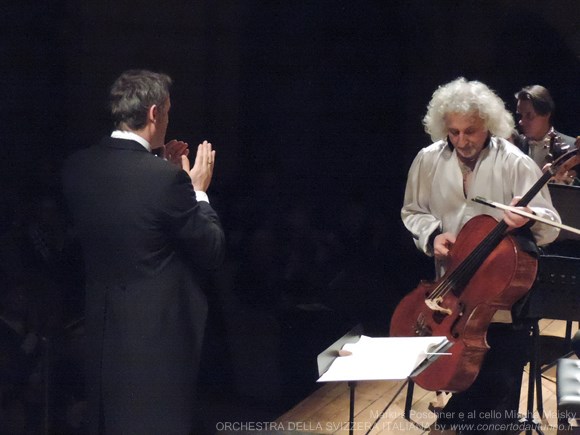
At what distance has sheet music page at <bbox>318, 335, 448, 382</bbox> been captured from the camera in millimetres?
2094

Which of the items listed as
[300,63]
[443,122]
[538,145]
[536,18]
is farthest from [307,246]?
[536,18]

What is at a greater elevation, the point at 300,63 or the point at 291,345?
the point at 300,63

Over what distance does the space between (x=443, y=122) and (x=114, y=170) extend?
127 centimetres

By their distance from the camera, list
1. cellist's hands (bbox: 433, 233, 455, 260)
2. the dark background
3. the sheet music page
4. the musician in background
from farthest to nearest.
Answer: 1. the musician in background
2. the dark background
3. cellist's hands (bbox: 433, 233, 455, 260)
4. the sheet music page

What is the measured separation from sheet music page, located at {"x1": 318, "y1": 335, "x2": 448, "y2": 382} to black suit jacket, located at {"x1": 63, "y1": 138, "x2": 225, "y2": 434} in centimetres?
50

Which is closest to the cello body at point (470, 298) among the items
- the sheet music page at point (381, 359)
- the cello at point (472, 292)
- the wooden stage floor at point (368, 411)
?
the cello at point (472, 292)

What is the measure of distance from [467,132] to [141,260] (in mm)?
1260

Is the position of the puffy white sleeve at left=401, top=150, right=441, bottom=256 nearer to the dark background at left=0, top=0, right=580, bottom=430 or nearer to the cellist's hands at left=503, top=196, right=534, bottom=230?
the cellist's hands at left=503, top=196, right=534, bottom=230

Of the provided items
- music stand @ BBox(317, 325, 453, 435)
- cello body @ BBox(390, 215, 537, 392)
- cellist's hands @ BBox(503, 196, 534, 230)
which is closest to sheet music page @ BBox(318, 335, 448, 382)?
music stand @ BBox(317, 325, 453, 435)

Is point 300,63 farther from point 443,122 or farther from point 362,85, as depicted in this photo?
point 443,122

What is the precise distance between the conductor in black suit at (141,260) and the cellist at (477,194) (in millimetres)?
957

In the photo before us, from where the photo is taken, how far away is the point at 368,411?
12.1 feet

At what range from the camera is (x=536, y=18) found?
5137 millimetres

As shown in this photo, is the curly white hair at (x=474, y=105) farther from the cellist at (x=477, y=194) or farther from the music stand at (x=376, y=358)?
the music stand at (x=376, y=358)
